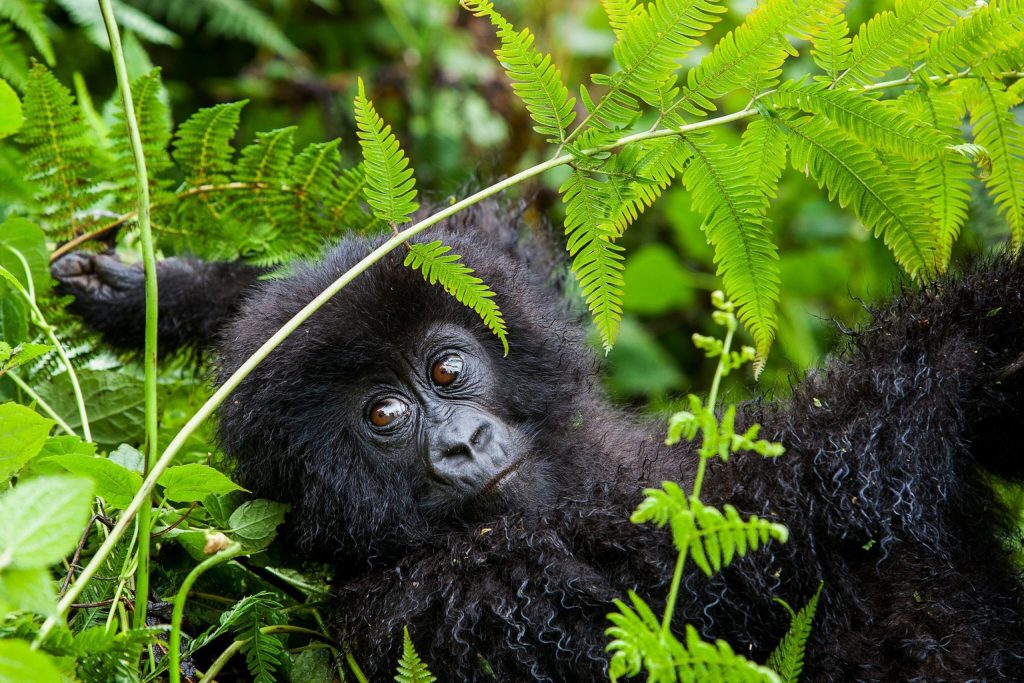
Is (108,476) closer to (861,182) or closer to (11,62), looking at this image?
(861,182)

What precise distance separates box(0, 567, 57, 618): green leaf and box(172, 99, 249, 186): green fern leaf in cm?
196

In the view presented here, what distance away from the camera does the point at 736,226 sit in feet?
7.09

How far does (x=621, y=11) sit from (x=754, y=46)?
28cm

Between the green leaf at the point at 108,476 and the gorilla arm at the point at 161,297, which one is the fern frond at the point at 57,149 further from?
the green leaf at the point at 108,476

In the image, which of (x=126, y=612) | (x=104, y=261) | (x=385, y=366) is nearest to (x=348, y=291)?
(x=385, y=366)

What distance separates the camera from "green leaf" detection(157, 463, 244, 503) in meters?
1.96

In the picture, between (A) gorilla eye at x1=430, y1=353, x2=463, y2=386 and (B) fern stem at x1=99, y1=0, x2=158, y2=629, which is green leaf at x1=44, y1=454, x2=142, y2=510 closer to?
(B) fern stem at x1=99, y1=0, x2=158, y2=629

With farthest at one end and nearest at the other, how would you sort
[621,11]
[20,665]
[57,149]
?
[57,149], [621,11], [20,665]

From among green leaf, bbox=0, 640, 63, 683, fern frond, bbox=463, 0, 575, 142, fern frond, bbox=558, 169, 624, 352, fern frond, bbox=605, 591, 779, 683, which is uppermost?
fern frond, bbox=463, 0, 575, 142

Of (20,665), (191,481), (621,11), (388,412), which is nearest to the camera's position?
(20,665)

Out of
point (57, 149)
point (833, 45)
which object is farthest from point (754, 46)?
point (57, 149)

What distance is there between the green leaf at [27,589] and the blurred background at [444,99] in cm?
366

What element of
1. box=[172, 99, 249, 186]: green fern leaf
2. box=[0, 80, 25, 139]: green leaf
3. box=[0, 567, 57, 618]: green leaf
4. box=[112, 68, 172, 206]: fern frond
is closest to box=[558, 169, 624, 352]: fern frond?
box=[0, 80, 25, 139]: green leaf

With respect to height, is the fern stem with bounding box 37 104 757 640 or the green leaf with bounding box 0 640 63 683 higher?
→ the fern stem with bounding box 37 104 757 640
